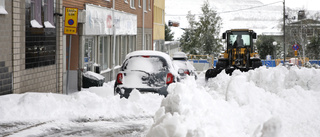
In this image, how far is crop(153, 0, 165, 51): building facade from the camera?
4612cm

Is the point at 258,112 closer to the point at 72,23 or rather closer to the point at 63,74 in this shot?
the point at 72,23

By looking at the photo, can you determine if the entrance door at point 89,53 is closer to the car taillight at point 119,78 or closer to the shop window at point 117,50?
the shop window at point 117,50

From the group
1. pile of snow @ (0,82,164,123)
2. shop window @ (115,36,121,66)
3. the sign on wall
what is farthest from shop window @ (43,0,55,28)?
shop window @ (115,36,121,66)

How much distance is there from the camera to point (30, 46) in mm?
13938

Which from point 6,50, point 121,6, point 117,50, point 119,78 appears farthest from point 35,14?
point 121,6

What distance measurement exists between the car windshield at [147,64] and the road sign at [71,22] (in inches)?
79.2

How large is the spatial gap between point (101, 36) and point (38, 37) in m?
9.75

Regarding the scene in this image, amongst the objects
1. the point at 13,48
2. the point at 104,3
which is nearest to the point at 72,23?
the point at 13,48

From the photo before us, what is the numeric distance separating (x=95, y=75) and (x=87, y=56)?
1.53 metres

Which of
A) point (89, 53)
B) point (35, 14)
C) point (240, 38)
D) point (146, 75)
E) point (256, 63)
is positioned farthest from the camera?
point (240, 38)

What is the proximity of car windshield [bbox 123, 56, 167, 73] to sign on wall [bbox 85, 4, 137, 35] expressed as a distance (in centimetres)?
763

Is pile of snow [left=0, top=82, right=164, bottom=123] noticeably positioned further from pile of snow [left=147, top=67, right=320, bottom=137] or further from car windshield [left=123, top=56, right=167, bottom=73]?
pile of snow [left=147, top=67, right=320, bottom=137]

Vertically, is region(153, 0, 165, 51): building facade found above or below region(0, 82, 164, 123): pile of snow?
above

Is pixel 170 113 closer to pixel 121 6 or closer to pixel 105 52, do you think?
pixel 105 52
